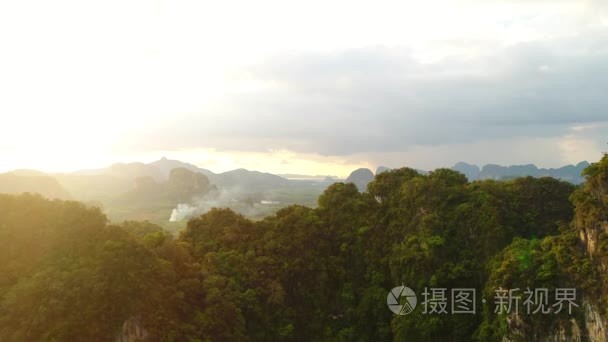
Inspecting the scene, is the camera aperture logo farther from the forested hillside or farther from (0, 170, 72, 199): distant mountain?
(0, 170, 72, 199): distant mountain

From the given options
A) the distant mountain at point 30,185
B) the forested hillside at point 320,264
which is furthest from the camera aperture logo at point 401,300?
the distant mountain at point 30,185

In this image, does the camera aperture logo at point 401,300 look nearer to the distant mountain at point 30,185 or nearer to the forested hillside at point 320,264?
the forested hillside at point 320,264

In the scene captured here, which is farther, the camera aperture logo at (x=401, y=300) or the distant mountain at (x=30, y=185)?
the distant mountain at (x=30, y=185)

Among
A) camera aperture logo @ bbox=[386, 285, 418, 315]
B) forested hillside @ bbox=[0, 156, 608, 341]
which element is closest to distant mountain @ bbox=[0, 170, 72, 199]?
forested hillside @ bbox=[0, 156, 608, 341]

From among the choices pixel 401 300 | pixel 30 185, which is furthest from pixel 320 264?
pixel 30 185

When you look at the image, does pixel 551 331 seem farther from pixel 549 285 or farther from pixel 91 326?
pixel 91 326

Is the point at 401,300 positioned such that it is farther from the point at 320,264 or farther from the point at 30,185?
the point at 30,185

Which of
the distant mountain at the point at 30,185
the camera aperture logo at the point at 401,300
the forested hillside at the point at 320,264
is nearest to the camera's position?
the forested hillside at the point at 320,264
